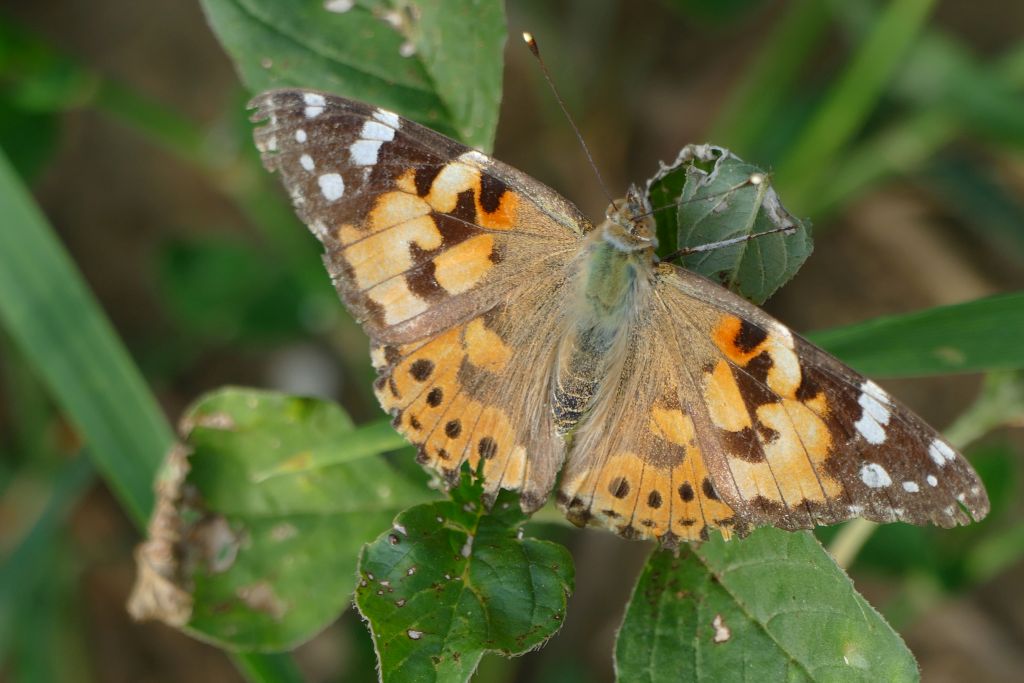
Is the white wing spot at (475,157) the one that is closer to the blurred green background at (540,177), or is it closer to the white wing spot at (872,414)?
the white wing spot at (872,414)

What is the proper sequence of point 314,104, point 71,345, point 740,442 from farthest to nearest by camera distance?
1. point 71,345
2. point 314,104
3. point 740,442

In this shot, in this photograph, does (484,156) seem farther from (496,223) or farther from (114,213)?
(114,213)

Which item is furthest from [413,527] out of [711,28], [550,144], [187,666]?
[711,28]

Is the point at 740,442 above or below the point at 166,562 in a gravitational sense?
below

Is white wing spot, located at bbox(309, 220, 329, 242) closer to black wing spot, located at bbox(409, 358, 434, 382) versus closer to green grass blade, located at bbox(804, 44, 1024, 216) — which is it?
black wing spot, located at bbox(409, 358, 434, 382)

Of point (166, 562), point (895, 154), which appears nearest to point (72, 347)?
point (166, 562)

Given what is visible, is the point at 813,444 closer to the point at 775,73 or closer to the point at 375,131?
the point at 375,131
